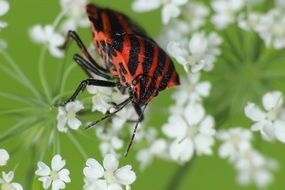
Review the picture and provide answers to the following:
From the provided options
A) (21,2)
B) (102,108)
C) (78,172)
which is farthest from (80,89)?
(21,2)

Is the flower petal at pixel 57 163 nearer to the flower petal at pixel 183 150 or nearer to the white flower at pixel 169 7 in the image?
the flower petal at pixel 183 150

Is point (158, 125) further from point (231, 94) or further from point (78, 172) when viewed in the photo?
point (231, 94)

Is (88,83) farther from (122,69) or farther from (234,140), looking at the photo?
(234,140)

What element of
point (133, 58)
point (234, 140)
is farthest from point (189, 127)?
point (133, 58)

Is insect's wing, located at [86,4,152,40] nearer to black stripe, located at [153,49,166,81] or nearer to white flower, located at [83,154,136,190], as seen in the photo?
black stripe, located at [153,49,166,81]

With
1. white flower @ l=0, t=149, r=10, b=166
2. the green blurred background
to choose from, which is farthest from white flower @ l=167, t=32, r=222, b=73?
the green blurred background
